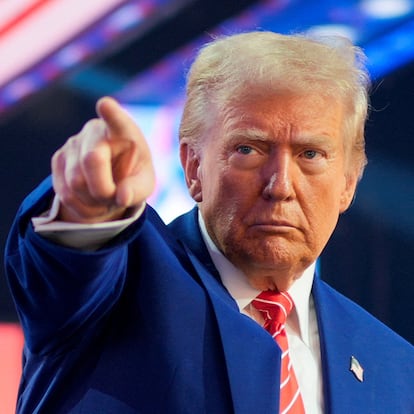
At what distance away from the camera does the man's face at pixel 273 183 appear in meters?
1.38

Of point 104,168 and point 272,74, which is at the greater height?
point 272,74

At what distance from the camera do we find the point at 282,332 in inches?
56.4

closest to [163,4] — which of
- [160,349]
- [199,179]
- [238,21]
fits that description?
[238,21]

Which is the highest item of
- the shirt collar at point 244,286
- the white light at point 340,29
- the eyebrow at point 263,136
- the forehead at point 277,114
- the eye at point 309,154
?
the white light at point 340,29

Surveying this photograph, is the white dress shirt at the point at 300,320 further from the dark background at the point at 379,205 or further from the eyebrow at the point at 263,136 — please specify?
the dark background at the point at 379,205

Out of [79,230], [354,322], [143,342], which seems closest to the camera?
[79,230]

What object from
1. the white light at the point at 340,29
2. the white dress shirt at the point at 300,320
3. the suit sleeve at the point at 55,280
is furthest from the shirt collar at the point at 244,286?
the white light at the point at 340,29

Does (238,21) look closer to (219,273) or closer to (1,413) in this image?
(219,273)

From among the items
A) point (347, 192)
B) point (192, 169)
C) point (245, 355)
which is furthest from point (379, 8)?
point (245, 355)

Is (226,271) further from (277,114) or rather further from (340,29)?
(340,29)

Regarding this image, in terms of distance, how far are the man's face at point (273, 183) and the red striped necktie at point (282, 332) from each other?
25mm

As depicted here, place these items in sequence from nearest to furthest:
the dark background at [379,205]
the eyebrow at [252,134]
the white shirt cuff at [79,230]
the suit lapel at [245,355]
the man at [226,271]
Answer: the white shirt cuff at [79,230] < the man at [226,271] < the suit lapel at [245,355] < the eyebrow at [252,134] < the dark background at [379,205]

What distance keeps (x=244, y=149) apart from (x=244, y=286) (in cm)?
A: 20

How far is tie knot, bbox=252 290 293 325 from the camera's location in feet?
4.70
